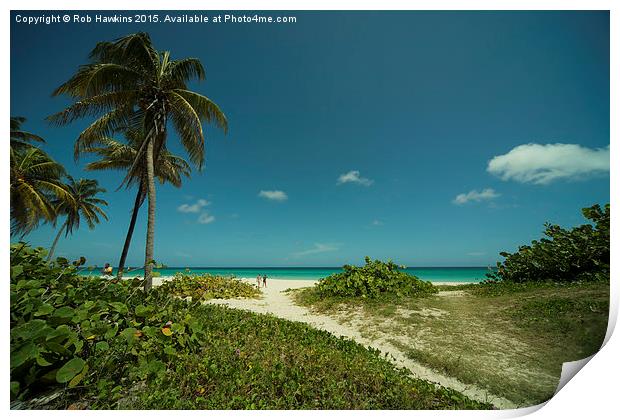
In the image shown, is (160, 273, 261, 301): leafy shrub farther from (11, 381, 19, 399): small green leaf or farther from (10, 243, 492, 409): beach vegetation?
(11, 381, 19, 399): small green leaf

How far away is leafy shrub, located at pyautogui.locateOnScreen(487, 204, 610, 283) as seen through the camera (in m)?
6.51

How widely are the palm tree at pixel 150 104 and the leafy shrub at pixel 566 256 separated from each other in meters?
8.95

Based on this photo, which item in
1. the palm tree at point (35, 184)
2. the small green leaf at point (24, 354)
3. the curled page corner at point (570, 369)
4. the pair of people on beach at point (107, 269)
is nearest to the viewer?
the small green leaf at point (24, 354)

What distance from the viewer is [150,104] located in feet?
22.3

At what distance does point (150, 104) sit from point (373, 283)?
7.93 m

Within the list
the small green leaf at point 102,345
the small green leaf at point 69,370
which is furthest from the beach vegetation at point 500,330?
the small green leaf at point 69,370

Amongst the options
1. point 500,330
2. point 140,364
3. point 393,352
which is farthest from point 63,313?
point 500,330

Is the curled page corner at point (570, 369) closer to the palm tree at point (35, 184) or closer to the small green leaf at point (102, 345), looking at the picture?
the small green leaf at point (102, 345)

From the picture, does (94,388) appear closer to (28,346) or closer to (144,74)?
(28,346)

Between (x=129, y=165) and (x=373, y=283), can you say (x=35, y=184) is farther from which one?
(x=373, y=283)

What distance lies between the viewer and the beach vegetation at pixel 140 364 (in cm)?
214
